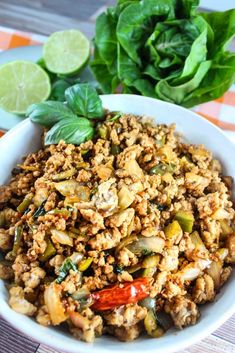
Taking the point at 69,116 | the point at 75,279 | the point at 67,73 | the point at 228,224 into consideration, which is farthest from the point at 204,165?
the point at 67,73

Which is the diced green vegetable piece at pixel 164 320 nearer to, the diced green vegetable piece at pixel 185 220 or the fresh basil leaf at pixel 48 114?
the diced green vegetable piece at pixel 185 220

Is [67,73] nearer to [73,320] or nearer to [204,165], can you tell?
[204,165]

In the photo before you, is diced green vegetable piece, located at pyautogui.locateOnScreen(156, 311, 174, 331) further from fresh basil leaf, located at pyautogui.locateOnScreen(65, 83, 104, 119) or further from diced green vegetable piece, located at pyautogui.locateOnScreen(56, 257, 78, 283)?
fresh basil leaf, located at pyautogui.locateOnScreen(65, 83, 104, 119)

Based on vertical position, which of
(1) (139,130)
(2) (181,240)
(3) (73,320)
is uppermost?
(1) (139,130)

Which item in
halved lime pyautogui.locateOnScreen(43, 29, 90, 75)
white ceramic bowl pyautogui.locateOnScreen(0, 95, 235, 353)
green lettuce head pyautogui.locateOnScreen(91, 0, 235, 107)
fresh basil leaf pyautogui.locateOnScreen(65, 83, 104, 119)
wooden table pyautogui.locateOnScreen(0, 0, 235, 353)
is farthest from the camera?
wooden table pyautogui.locateOnScreen(0, 0, 235, 353)

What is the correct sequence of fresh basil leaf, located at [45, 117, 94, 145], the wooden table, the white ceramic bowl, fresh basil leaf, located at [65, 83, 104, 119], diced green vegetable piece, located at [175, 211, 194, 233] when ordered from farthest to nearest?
the wooden table, fresh basil leaf, located at [65, 83, 104, 119], fresh basil leaf, located at [45, 117, 94, 145], diced green vegetable piece, located at [175, 211, 194, 233], the white ceramic bowl

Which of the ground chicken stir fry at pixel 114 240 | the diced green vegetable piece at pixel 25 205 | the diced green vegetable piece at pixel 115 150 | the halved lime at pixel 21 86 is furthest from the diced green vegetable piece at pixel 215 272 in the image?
the halved lime at pixel 21 86

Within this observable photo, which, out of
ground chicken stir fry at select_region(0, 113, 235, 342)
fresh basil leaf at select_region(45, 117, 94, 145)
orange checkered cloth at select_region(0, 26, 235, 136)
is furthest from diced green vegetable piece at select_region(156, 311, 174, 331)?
orange checkered cloth at select_region(0, 26, 235, 136)
